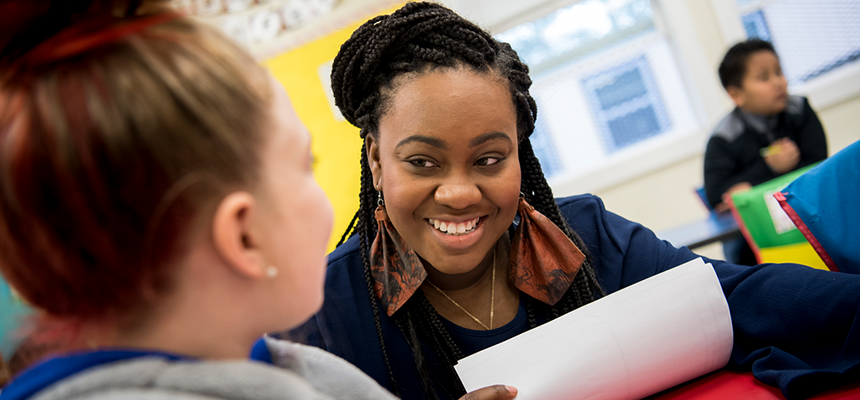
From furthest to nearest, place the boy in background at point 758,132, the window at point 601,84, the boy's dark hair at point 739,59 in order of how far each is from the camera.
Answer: the window at point 601,84 → the boy's dark hair at point 739,59 → the boy in background at point 758,132

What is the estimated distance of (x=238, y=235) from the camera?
0.41 metres

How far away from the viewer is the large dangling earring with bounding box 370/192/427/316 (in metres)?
0.99

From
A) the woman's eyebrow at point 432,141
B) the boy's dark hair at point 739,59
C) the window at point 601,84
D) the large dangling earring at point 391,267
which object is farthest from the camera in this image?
the window at point 601,84

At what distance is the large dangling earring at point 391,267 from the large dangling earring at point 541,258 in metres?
0.19

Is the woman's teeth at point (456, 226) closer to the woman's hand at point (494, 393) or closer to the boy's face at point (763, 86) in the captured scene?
the woman's hand at point (494, 393)

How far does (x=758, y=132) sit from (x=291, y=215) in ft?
9.18

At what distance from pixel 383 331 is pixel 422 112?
15.8 inches

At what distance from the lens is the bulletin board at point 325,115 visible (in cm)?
366

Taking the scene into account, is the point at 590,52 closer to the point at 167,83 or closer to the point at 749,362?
the point at 749,362

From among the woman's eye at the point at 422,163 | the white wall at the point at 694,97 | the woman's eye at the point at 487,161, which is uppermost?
the woman's eye at the point at 422,163

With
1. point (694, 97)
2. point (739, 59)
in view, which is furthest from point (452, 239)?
point (694, 97)

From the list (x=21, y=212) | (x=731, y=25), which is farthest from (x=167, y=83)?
(x=731, y=25)

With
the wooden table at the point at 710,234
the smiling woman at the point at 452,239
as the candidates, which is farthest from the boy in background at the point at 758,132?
the smiling woman at the point at 452,239

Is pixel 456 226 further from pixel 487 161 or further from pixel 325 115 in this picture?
pixel 325 115
